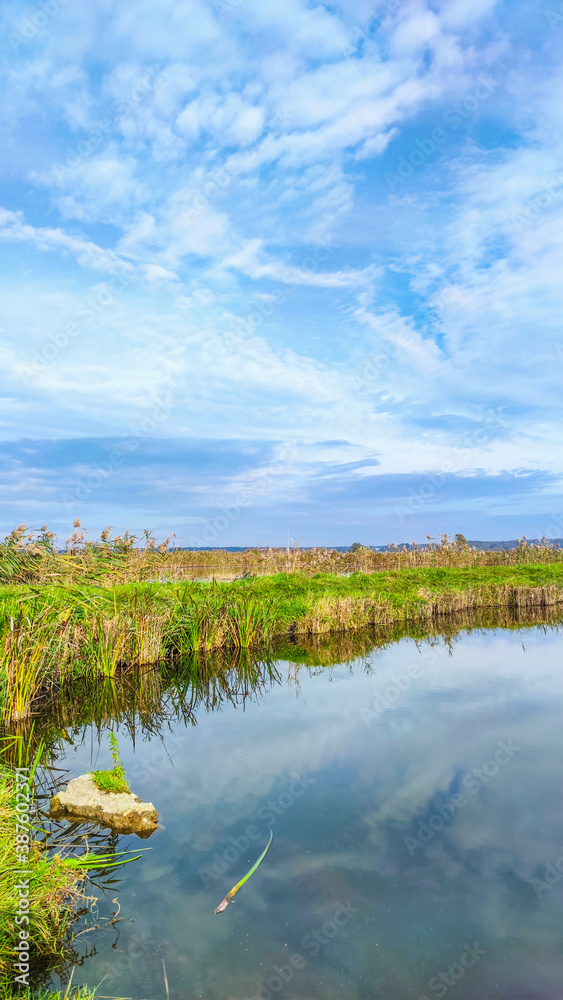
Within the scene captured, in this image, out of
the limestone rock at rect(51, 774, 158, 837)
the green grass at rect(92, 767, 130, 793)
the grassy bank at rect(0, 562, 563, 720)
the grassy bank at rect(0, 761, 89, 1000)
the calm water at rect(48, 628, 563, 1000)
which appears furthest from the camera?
the grassy bank at rect(0, 562, 563, 720)

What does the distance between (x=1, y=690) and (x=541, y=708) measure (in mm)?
9626

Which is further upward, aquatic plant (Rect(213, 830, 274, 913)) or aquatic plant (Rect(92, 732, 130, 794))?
aquatic plant (Rect(92, 732, 130, 794))

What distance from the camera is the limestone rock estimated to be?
20.6 ft

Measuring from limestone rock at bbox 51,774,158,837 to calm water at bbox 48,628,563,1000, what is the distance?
259mm

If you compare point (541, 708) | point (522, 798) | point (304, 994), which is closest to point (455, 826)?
point (522, 798)

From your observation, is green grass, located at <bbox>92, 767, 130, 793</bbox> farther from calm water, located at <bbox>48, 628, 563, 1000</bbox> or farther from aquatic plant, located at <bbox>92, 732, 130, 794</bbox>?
calm water, located at <bbox>48, 628, 563, 1000</bbox>

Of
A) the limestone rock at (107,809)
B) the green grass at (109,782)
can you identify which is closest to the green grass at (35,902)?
the limestone rock at (107,809)

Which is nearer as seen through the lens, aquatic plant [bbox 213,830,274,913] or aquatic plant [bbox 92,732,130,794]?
aquatic plant [bbox 213,830,274,913]

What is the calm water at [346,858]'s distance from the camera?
169 inches

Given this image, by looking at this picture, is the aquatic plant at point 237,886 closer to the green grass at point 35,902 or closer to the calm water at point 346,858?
the calm water at point 346,858

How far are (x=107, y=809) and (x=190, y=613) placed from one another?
7963mm

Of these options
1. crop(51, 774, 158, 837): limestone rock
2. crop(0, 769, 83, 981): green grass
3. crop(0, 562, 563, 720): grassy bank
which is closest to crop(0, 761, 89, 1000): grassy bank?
crop(0, 769, 83, 981): green grass

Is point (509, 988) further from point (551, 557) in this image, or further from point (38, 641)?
point (551, 557)

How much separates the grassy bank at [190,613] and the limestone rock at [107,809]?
2.73 m
